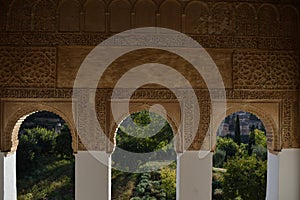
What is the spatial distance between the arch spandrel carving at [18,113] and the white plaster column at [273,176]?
2.62m

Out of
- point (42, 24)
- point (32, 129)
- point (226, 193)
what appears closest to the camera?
point (42, 24)

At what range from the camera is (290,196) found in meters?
4.63

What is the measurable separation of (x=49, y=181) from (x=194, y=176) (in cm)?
769

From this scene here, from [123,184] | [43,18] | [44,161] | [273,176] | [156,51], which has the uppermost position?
[43,18]

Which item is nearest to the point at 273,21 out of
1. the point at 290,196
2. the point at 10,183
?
the point at 290,196

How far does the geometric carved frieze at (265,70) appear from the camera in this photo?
4.67m

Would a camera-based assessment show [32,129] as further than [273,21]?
Yes

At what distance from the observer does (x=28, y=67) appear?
4504 mm

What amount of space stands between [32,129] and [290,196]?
28.0ft

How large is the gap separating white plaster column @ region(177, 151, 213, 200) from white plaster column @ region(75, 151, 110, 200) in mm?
958

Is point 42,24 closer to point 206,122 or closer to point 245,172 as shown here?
point 206,122

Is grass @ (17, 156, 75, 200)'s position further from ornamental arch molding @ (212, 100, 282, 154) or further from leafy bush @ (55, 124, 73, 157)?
ornamental arch molding @ (212, 100, 282, 154)

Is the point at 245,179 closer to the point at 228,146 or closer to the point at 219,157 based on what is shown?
the point at 219,157

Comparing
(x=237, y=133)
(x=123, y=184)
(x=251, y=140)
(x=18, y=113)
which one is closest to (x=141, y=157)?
(x=123, y=184)
